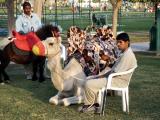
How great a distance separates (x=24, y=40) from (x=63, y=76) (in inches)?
119

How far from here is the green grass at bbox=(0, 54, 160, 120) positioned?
27.9ft

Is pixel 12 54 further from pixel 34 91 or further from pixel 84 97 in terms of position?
pixel 84 97

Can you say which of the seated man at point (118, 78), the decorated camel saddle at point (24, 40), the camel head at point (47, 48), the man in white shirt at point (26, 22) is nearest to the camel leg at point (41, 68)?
the decorated camel saddle at point (24, 40)

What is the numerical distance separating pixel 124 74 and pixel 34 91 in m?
3.20

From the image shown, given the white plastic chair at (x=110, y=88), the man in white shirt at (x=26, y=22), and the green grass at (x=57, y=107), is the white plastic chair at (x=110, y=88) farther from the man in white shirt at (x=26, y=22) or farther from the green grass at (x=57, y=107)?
the man in white shirt at (x=26, y=22)

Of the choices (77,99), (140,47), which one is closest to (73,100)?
(77,99)

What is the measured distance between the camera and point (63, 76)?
9203 mm

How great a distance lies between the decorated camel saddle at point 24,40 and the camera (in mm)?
11852

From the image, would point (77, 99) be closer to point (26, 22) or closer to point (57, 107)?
point (57, 107)

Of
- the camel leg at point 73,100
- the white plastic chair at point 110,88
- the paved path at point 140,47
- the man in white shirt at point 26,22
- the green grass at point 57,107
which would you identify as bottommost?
the paved path at point 140,47

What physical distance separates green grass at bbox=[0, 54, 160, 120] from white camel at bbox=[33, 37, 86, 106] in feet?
0.59

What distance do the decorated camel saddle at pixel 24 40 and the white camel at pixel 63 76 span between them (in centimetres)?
241

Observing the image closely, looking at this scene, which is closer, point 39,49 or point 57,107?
point 39,49

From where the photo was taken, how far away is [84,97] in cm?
879
